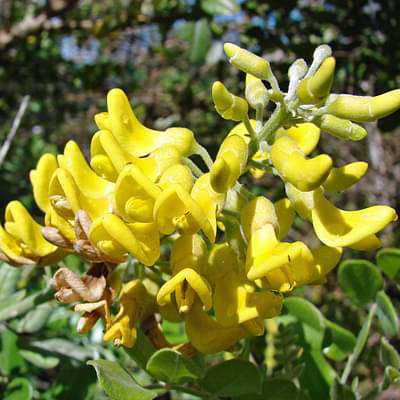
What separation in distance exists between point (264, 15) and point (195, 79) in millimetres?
954

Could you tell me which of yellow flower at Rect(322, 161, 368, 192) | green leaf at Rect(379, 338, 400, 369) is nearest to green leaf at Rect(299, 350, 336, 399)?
green leaf at Rect(379, 338, 400, 369)

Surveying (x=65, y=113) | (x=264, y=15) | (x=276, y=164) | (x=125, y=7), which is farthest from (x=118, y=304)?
(x=65, y=113)

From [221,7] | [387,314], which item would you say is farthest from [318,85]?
[221,7]

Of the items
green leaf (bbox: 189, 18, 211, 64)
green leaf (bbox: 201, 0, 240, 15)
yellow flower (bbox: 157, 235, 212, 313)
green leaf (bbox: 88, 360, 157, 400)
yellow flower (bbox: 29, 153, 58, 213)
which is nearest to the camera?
green leaf (bbox: 88, 360, 157, 400)

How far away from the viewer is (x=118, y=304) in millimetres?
1031

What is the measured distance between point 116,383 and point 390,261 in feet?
1.84

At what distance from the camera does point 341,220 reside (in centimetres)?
93

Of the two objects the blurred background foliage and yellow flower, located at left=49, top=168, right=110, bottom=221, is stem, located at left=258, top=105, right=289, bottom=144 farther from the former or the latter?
the blurred background foliage

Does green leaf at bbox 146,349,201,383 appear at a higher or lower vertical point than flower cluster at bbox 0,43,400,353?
lower

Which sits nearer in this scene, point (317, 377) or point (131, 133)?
point (131, 133)

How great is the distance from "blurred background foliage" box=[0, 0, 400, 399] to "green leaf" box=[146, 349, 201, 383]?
0.29m

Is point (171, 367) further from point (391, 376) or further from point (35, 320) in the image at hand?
point (35, 320)

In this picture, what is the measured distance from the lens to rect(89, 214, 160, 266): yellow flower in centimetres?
85

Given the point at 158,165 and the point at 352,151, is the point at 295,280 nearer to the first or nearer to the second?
the point at 158,165
